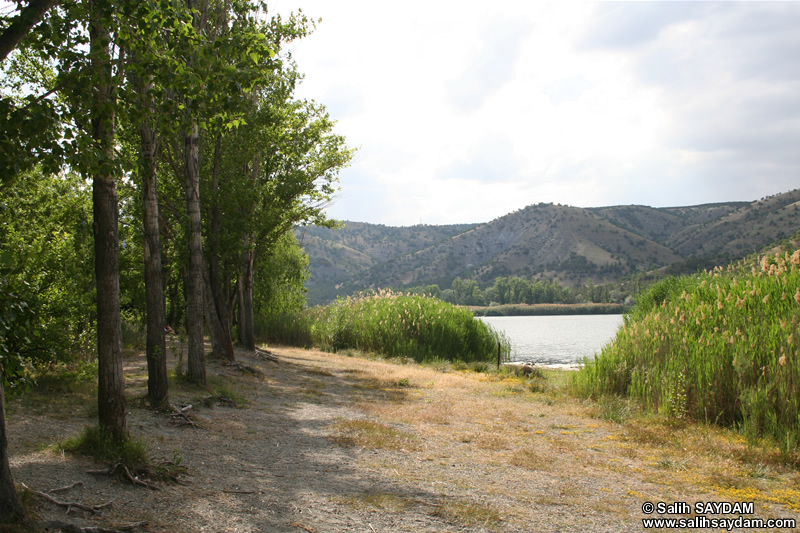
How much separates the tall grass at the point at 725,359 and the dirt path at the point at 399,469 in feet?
2.22

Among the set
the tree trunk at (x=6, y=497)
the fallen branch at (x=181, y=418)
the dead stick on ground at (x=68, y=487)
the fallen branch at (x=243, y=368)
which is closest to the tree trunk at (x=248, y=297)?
the fallen branch at (x=243, y=368)

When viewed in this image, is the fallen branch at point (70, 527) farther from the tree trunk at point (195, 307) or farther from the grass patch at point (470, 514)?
the tree trunk at point (195, 307)

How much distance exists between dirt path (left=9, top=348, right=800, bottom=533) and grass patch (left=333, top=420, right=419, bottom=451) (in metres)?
0.04

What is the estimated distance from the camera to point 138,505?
15.0 ft

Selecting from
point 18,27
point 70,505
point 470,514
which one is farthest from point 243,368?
point 18,27

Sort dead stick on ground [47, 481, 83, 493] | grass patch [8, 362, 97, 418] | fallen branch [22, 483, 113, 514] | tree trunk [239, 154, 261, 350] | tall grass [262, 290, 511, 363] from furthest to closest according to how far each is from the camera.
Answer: tall grass [262, 290, 511, 363] < tree trunk [239, 154, 261, 350] < grass patch [8, 362, 97, 418] < dead stick on ground [47, 481, 83, 493] < fallen branch [22, 483, 113, 514]

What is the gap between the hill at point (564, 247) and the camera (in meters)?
107

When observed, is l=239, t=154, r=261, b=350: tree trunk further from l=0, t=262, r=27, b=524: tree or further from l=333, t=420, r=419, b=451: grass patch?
l=0, t=262, r=27, b=524: tree

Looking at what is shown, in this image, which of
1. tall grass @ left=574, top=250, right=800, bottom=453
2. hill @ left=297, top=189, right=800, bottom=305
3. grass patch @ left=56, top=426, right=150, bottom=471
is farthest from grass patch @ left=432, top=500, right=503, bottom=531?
hill @ left=297, top=189, right=800, bottom=305

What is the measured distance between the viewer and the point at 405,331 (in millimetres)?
21812

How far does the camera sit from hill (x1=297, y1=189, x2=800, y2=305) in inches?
4217

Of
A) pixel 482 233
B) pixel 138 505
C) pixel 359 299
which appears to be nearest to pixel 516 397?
pixel 138 505

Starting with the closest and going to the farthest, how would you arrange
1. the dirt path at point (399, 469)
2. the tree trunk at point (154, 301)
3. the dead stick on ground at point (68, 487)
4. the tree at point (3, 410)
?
the tree at point (3, 410)
the dead stick on ground at point (68, 487)
the dirt path at point (399, 469)
the tree trunk at point (154, 301)

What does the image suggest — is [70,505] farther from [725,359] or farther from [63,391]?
[725,359]
